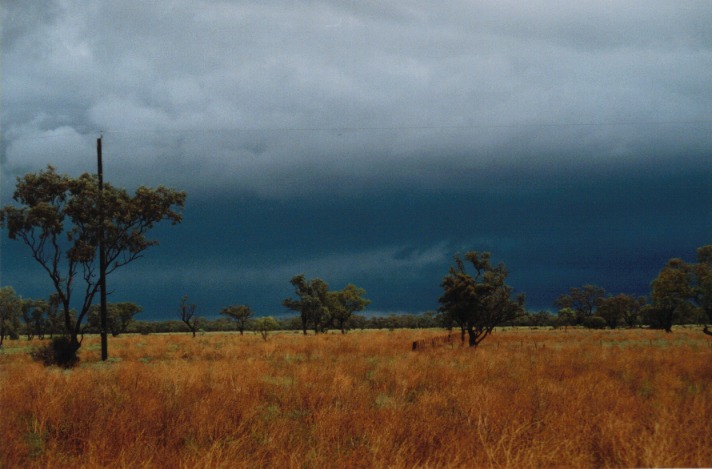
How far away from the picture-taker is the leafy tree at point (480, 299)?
2586cm

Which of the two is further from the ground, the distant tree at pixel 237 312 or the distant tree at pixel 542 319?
the distant tree at pixel 237 312

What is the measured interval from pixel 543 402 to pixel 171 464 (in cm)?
600

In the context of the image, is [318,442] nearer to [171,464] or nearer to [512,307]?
[171,464]

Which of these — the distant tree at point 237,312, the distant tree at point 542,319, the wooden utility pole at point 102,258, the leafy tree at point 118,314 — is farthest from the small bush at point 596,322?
the wooden utility pole at point 102,258

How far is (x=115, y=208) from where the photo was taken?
20.8 m

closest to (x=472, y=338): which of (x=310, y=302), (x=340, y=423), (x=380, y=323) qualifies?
(x=340, y=423)

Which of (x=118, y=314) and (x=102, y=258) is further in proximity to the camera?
(x=118, y=314)

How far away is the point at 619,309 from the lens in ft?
281

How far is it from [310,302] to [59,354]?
4041 cm

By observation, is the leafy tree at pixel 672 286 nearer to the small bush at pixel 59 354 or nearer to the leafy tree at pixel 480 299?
the leafy tree at pixel 480 299

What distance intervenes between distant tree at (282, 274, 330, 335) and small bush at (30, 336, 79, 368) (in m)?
39.8

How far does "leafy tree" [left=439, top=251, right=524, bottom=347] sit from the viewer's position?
25859 mm

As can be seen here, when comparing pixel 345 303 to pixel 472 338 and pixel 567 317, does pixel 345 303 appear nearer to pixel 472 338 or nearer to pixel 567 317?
pixel 472 338

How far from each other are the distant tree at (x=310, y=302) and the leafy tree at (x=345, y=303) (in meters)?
2.65
